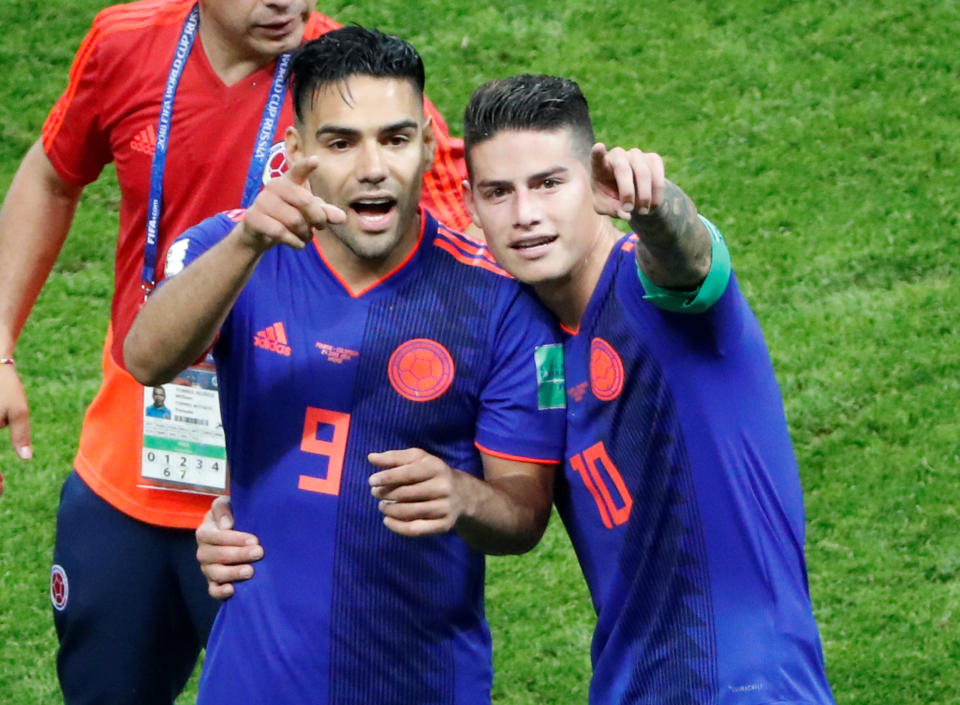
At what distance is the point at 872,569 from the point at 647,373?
299cm

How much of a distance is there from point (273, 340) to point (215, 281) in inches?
11.6

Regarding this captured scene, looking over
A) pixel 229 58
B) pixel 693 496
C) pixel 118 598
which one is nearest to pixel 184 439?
pixel 118 598

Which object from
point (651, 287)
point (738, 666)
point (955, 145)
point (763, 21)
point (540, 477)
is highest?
point (763, 21)

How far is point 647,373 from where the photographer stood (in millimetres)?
3385

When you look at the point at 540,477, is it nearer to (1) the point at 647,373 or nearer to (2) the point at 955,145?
(1) the point at 647,373

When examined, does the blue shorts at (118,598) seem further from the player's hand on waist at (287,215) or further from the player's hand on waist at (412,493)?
the player's hand on waist at (287,215)

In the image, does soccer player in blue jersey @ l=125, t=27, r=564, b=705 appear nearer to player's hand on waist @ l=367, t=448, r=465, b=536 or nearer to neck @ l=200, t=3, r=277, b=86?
player's hand on waist @ l=367, t=448, r=465, b=536

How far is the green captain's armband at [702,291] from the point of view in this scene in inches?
127

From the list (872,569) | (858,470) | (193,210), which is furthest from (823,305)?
(193,210)

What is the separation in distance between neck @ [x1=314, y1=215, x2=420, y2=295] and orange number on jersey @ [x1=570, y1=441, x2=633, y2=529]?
0.53m

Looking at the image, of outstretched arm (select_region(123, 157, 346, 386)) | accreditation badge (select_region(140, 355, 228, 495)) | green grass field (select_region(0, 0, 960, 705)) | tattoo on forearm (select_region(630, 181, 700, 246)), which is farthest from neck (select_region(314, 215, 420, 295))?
green grass field (select_region(0, 0, 960, 705))

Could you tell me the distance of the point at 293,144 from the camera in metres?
3.59

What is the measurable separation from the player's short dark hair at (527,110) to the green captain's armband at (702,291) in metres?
0.42

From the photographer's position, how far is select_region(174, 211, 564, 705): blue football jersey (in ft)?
11.4
